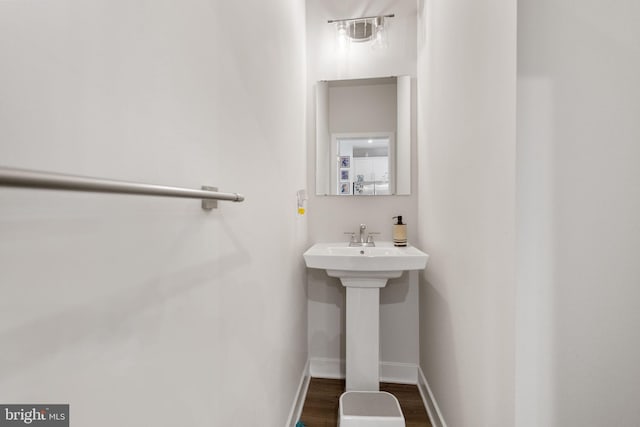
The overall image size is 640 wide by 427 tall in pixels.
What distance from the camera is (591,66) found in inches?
31.7

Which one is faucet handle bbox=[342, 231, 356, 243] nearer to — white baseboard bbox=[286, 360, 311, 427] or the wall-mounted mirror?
the wall-mounted mirror

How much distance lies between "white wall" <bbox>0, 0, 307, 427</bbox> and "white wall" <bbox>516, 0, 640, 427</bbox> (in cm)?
80

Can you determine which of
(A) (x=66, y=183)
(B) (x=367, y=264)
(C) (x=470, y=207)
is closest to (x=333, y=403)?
(B) (x=367, y=264)

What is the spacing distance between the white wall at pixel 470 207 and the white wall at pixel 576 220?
0.04 meters

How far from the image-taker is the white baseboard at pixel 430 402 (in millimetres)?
1529

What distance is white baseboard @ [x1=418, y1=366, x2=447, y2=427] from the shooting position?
1529mm

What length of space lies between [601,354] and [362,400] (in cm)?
113

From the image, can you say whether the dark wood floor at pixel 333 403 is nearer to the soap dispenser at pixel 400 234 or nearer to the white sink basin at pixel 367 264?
the white sink basin at pixel 367 264

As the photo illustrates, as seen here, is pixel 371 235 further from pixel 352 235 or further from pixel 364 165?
pixel 364 165

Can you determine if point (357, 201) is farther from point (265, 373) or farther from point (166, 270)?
point (166, 270)

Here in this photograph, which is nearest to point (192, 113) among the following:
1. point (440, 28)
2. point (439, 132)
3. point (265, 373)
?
point (265, 373)

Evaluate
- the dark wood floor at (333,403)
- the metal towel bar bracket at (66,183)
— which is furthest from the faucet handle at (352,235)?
the metal towel bar bracket at (66,183)

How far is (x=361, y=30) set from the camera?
2098 millimetres

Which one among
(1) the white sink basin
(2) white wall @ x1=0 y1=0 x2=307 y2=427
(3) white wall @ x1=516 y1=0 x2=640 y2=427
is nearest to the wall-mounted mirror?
(1) the white sink basin
